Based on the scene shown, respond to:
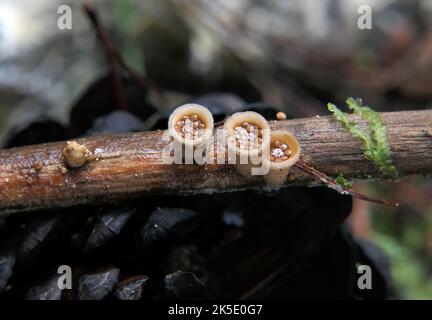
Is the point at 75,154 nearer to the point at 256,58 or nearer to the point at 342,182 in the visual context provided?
the point at 342,182

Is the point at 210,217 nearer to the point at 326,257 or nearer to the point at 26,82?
the point at 326,257

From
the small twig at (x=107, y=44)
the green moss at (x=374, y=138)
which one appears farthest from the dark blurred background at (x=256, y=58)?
the green moss at (x=374, y=138)

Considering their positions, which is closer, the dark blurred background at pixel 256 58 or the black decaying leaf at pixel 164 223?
the black decaying leaf at pixel 164 223

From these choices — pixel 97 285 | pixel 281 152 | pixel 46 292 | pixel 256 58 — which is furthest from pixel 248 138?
pixel 256 58

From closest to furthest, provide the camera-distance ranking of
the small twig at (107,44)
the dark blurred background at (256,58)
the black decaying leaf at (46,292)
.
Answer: the black decaying leaf at (46,292) < the small twig at (107,44) < the dark blurred background at (256,58)

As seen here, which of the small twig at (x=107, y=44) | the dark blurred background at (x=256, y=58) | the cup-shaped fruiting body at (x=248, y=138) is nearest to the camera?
the cup-shaped fruiting body at (x=248, y=138)

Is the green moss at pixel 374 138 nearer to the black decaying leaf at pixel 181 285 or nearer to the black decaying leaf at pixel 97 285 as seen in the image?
the black decaying leaf at pixel 181 285

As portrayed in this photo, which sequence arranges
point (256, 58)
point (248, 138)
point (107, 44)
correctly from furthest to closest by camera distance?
point (256, 58), point (107, 44), point (248, 138)

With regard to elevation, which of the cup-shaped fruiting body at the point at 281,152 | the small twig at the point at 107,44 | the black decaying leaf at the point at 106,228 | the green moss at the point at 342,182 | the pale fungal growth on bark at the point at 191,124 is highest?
the small twig at the point at 107,44
